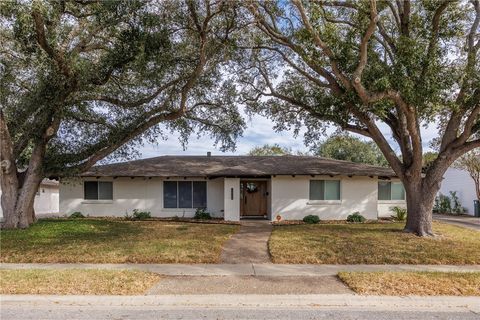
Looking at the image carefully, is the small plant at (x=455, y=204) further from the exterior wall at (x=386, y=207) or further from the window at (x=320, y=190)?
the window at (x=320, y=190)

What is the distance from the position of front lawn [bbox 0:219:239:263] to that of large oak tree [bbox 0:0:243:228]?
9.04 ft

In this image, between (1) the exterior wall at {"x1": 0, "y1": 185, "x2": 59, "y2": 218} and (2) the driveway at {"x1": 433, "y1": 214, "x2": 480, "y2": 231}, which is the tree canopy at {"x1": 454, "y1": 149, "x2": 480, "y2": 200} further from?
(1) the exterior wall at {"x1": 0, "y1": 185, "x2": 59, "y2": 218}

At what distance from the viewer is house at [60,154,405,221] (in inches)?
820

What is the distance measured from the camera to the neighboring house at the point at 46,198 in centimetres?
3060

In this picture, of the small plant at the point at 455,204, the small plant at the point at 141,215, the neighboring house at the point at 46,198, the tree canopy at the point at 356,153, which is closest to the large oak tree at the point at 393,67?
the small plant at the point at 141,215

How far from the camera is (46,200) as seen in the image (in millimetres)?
32438

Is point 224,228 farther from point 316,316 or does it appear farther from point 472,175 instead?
point 472,175

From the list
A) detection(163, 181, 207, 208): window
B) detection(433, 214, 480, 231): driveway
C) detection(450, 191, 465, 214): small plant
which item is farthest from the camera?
detection(450, 191, 465, 214): small plant

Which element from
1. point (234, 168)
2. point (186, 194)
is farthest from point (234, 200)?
point (186, 194)

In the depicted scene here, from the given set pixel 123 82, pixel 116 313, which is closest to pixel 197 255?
pixel 116 313

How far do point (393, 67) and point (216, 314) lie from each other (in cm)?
896

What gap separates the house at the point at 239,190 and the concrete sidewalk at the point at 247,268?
9.99 m

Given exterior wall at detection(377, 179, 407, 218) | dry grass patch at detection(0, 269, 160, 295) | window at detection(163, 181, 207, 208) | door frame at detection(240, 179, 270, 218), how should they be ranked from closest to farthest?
1. dry grass patch at detection(0, 269, 160, 295)
2. window at detection(163, 181, 207, 208)
3. exterior wall at detection(377, 179, 407, 218)
4. door frame at detection(240, 179, 270, 218)

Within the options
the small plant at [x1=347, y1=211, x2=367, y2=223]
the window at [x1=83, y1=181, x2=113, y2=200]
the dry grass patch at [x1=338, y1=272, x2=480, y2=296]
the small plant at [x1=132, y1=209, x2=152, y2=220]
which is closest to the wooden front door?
the small plant at [x1=347, y1=211, x2=367, y2=223]
